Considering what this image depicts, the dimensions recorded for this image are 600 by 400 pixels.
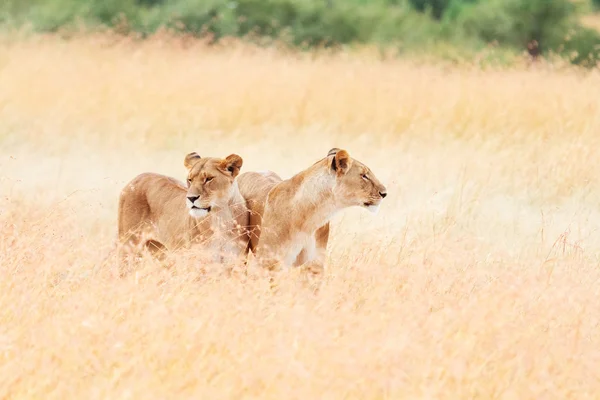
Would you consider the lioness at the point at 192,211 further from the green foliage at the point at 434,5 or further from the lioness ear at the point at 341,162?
the green foliage at the point at 434,5

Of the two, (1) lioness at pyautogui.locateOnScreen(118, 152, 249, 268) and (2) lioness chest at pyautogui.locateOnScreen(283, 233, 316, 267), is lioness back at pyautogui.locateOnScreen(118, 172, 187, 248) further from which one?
(2) lioness chest at pyautogui.locateOnScreen(283, 233, 316, 267)

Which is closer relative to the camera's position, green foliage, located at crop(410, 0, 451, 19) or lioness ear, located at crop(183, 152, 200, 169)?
lioness ear, located at crop(183, 152, 200, 169)

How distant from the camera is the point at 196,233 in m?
6.08

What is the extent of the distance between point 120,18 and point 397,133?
9376 millimetres

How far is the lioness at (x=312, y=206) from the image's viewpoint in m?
5.63

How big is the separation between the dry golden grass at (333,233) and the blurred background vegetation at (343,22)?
12.6ft

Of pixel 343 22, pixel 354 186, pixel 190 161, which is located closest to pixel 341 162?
pixel 354 186

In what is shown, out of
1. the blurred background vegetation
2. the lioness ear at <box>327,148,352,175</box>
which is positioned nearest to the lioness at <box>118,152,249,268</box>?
the lioness ear at <box>327,148,352,175</box>

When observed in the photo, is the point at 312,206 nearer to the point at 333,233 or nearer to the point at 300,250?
the point at 300,250

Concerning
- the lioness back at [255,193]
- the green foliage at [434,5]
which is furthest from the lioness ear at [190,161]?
the green foliage at [434,5]

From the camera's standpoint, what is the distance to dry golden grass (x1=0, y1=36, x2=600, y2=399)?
4.13 m

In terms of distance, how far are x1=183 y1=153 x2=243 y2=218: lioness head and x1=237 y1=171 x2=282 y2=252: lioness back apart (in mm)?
245

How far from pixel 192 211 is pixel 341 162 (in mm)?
808

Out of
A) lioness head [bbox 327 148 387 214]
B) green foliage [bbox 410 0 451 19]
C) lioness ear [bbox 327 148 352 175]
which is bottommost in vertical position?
green foliage [bbox 410 0 451 19]
